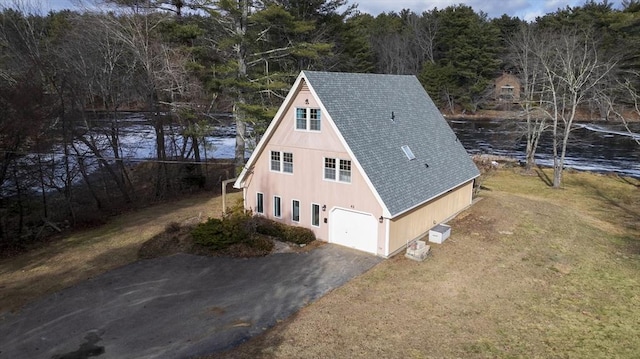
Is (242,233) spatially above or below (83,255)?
above

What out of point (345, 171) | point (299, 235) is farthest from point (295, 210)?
point (345, 171)

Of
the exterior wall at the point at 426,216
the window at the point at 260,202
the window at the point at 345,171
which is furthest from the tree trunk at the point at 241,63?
the exterior wall at the point at 426,216

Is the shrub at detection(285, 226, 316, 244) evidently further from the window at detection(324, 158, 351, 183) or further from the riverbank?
the riverbank

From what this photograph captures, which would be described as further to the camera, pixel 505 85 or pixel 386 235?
pixel 505 85

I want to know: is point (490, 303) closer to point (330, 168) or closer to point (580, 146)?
point (330, 168)

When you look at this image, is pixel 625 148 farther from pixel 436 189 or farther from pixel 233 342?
pixel 233 342

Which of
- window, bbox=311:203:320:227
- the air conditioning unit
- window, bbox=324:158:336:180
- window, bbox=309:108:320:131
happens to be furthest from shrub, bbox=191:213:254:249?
the air conditioning unit
